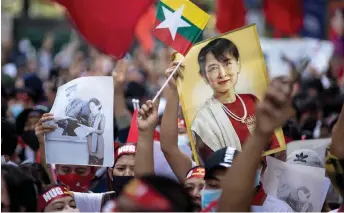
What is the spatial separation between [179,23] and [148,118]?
1.05 meters

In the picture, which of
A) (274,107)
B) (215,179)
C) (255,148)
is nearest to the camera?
(274,107)

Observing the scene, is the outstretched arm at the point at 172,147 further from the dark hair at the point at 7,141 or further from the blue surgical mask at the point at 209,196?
the blue surgical mask at the point at 209,196

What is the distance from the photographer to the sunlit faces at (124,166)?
686 centimetres

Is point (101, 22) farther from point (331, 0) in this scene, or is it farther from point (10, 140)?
point (331, 0)

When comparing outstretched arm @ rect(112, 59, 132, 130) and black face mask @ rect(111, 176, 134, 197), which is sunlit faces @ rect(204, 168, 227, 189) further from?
outstretched arm @ rect(112, 59, 132, 130)

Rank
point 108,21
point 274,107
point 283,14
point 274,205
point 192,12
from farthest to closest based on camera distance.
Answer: point 283,14 → point 108,21 → point 192,12 → point 274,205 → point 274,107

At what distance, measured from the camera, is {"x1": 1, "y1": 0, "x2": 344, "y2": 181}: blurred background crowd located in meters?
9.27

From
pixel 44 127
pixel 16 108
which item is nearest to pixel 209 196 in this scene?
pixel 44 127

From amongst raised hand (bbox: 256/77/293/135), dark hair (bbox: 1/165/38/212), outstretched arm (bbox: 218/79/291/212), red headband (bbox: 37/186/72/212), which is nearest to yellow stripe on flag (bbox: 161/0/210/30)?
red headband (bbox: 37/186/72/212)

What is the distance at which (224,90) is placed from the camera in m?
6.53

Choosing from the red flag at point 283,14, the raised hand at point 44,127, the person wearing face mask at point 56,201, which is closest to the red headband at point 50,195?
the person wearing face mask at point 56,201

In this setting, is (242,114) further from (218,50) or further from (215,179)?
(215,179)

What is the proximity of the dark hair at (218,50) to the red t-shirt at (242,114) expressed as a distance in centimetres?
27

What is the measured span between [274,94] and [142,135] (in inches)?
92.2
